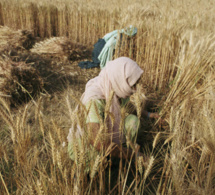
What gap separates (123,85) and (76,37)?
4.06 metres

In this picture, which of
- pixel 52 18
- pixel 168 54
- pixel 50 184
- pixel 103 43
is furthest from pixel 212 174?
pixel 52 18

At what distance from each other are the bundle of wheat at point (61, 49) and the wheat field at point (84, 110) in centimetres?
2

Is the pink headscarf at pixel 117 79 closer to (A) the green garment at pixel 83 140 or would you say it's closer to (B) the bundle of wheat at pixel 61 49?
(A) the green garment at pixel 83 140

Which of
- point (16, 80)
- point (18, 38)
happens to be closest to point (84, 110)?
point (16, 80)

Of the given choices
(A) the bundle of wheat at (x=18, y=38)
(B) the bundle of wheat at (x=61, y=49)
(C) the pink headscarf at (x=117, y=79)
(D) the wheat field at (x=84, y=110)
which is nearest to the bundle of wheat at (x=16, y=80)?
(D) the wheat field at (x=84, y=110)

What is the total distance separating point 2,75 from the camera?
2.39 m

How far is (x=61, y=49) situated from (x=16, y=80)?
1.60m

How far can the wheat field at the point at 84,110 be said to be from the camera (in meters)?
0.76

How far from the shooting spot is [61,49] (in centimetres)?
Result: 384

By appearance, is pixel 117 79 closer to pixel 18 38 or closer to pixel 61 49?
pixel 61 49

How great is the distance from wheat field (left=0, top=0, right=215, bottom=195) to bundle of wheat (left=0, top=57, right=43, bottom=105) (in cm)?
1

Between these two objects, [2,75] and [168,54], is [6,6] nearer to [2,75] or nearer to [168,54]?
[2,75]

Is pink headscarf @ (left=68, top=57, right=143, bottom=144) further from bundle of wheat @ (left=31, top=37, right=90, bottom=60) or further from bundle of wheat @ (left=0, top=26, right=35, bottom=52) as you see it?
bundle of wheat @ (left=0, top=26, right=35, bottom=52)

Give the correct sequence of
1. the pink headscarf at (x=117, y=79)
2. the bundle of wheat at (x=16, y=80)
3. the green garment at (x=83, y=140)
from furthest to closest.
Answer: the bundle of wheat at (x=16, y=80) → the pink headscarf at (x=117, y=79) → the green garment at (x=83, y=140)
